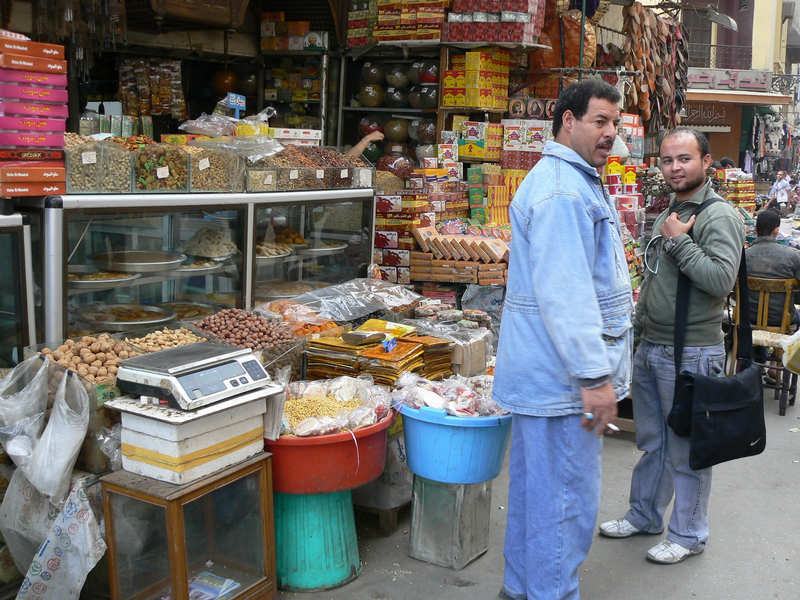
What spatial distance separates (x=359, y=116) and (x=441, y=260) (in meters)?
2.64

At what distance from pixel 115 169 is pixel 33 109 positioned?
45 cm

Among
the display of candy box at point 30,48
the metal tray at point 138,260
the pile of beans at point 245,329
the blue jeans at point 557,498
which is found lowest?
the blue jeans at point 557,498

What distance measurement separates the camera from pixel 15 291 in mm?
3350

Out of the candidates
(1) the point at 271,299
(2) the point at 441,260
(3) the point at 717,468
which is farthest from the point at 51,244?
→ (3) the point at 717,468

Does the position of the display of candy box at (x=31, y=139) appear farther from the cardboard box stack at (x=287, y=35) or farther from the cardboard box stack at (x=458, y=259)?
the cardboard box stack at (x=287, y=35)

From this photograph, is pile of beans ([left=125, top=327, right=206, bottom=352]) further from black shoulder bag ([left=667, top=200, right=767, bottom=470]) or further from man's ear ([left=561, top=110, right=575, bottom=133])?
black shoulder bag ([left=667, top=200, right=767, bottom=470])

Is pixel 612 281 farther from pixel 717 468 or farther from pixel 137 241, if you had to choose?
pixel 717 468

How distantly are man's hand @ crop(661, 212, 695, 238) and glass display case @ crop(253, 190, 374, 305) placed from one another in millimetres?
2156

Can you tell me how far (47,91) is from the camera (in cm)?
339

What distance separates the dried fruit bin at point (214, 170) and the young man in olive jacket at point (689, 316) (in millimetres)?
2163

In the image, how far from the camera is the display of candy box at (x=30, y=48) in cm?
319

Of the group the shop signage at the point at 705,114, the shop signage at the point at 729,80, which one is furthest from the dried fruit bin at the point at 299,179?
the shop signage at the point at 705,114

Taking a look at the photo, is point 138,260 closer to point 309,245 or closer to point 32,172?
point 32,172

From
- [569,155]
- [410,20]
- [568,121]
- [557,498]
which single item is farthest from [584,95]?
[410,20]
